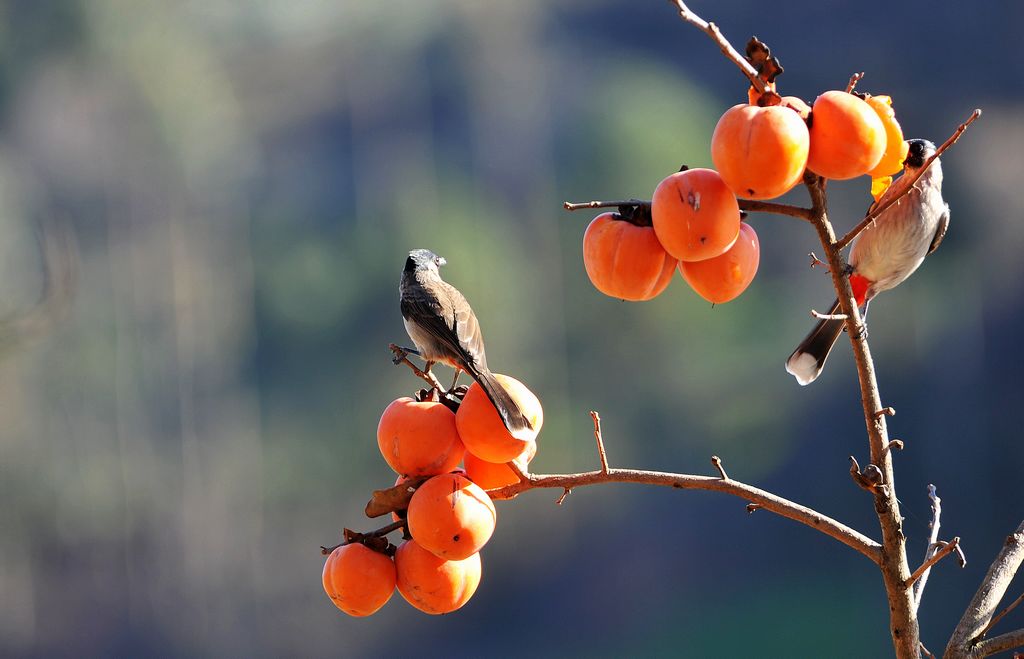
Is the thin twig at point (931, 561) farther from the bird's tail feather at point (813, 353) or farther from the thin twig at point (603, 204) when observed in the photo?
the bird's tail feather at point (813, 353)

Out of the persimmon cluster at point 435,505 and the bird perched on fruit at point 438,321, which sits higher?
the bird perched on fruit at point 438,321

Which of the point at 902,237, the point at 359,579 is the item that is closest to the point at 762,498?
the point at 359,579

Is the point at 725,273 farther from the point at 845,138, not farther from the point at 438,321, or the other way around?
the point at 438,321

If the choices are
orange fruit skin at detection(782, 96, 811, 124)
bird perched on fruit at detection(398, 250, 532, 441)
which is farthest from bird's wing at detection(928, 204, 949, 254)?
orange fruit skin at detection(782, 96, 811, 124)

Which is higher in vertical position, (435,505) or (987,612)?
(435,505)

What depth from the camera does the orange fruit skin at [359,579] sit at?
1237 millimetres

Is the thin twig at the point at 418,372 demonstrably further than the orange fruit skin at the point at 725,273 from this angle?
Yes

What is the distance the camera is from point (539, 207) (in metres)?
10.6

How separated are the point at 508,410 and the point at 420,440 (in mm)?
118

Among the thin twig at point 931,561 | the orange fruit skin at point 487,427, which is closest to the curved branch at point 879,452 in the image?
the thin twig at point 931,561

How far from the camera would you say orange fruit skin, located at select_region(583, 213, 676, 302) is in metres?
1.24

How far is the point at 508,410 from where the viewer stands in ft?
3.92

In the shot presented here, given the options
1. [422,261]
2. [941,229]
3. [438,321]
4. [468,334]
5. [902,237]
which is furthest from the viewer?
[422,261]

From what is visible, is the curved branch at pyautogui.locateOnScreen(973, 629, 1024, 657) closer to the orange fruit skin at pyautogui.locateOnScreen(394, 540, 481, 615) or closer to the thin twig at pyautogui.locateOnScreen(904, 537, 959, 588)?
the thin twig at pyautogui.locateOnScreen(904, 537, 959, 588)
